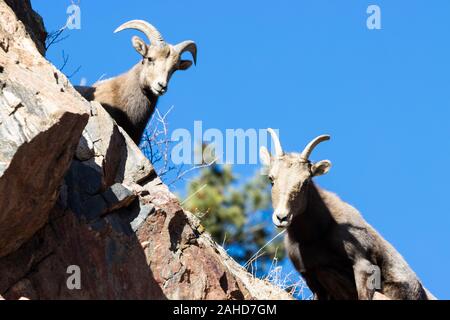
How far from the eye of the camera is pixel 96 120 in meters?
10.0

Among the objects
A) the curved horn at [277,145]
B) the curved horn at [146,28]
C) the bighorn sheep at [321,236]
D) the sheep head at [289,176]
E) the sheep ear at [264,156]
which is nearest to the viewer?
the sheep head at [289,176]

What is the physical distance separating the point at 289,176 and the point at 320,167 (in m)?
0.64

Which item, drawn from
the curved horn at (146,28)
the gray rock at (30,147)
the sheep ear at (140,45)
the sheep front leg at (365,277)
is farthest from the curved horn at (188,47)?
the gray rock at (30,147)

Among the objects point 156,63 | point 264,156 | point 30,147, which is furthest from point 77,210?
point 156,63

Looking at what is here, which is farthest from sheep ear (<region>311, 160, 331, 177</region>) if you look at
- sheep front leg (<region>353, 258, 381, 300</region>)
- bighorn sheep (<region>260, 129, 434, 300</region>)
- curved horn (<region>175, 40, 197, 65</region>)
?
curved horn (<region>175, 40, 197, 65</region>)

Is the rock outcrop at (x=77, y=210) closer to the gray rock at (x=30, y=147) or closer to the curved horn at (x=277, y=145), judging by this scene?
the gray rock at (x=30, y=147)

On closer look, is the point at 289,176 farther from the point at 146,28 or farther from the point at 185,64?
the point at 146,28

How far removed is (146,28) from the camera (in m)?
13.6

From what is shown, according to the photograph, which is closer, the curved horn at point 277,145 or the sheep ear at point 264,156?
the curved horn at point 277,145

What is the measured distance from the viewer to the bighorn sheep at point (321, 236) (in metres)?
11.3

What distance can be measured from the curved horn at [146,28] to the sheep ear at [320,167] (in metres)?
3.14

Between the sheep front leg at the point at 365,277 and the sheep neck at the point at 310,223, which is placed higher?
the sheep neck at the point at 310,223

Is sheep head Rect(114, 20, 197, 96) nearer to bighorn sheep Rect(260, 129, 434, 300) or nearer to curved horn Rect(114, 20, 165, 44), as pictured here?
curved horn Rect(114, 20, 165, 44)

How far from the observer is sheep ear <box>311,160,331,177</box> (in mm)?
11664
